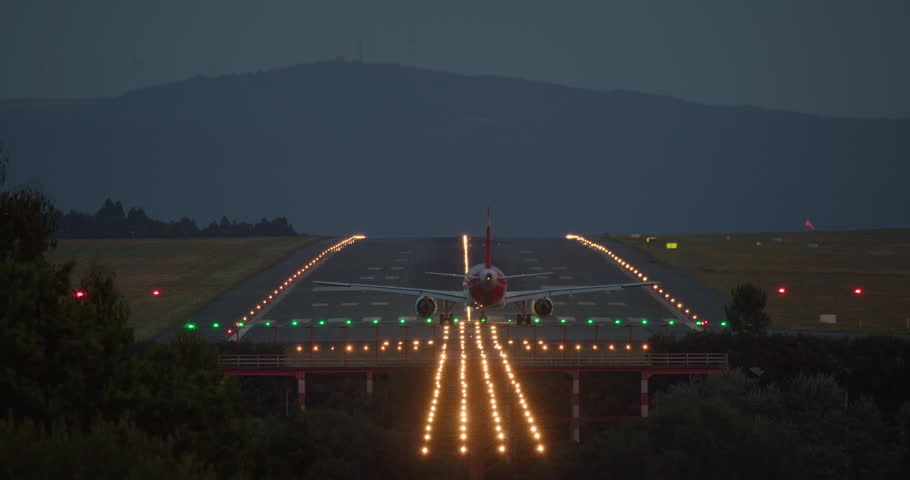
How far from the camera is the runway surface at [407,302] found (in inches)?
4035

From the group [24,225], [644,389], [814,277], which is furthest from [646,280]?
[24,225]

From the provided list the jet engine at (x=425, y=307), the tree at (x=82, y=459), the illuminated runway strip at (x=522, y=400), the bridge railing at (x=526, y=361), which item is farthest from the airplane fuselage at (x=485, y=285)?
the tree at (x=82, y=459)

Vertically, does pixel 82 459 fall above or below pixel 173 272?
below

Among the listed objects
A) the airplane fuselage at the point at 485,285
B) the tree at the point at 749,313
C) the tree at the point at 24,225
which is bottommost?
the tree at the point at 749,313

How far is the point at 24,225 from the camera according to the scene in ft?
196

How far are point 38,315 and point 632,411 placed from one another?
50776 millimetres

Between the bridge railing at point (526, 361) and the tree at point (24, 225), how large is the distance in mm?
26943

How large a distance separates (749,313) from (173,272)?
88816 mm

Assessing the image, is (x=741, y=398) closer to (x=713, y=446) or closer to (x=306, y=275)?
(x=713, y=446)

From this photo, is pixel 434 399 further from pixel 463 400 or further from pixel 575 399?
pixel 575 399

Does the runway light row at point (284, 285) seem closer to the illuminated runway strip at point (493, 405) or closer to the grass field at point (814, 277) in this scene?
the illuminated runway strip at point (493, 405)

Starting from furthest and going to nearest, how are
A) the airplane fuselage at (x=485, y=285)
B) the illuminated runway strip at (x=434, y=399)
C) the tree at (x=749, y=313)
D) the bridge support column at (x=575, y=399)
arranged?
the tree at (x=749, y=313) → the bridge support column at (x=575, y=399) → the airplane fuselage at (x=485, y=285) → the illuminated runway strip at (x=434, y=399)

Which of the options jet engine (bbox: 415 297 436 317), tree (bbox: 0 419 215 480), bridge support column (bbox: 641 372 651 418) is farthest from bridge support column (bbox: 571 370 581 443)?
tree (bbox: 0 419 215 480)

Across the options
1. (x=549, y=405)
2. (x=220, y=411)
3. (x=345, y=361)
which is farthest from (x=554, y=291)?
(x=220, y=411)
